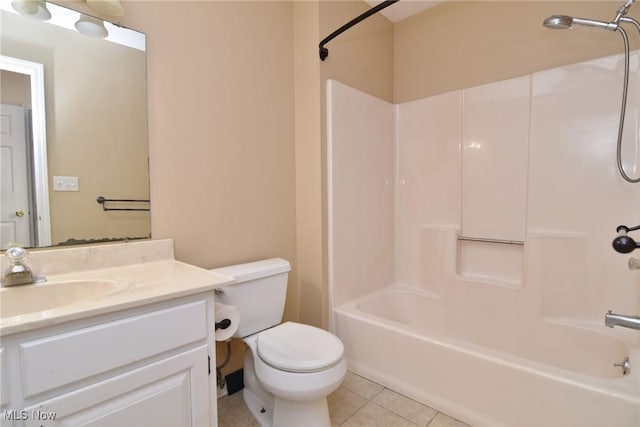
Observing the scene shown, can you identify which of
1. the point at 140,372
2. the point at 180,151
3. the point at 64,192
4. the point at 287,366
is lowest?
the point at 287,366

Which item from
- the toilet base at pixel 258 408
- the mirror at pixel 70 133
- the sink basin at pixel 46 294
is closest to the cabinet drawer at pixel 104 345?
the sink basin at pixel 46 294

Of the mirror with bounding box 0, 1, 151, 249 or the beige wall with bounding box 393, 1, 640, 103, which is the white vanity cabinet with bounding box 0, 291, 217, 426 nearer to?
the mirror with bounding box 0, 1, 151, 249

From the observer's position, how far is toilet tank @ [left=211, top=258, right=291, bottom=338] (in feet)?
4.81

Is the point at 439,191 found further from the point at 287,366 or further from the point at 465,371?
the point at 287,366

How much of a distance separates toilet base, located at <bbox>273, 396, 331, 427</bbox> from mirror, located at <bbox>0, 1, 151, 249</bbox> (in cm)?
101

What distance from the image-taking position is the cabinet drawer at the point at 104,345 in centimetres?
73

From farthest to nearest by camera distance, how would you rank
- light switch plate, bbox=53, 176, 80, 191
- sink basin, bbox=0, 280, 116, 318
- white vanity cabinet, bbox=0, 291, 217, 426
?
light switch plate, bbox=53, 176, 80, 191
sink basin, bbox=0, 280, 116, 318
white vanity cabinet, bbox=0, 291, 217, 426

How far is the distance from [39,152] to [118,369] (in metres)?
0.86

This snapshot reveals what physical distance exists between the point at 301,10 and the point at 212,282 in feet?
5.82

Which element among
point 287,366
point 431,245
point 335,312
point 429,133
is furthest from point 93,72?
point 431,245

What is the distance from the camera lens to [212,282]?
3.41 feet

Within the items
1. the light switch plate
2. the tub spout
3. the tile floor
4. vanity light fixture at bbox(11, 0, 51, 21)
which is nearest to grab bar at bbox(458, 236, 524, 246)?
the tub spout

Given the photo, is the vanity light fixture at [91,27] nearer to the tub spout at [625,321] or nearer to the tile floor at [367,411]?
the tile floor at [367,411]

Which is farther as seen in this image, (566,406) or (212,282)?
(566,406)
